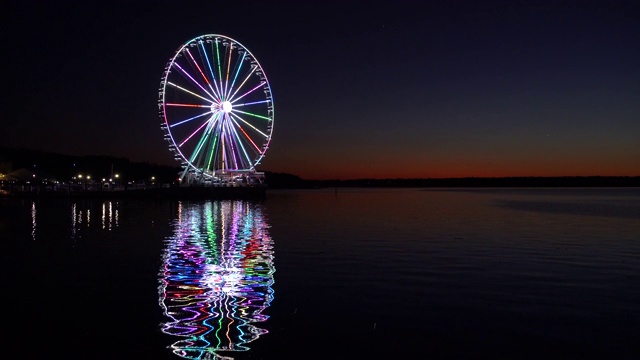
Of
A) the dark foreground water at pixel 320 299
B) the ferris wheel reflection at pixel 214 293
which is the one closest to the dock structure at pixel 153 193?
the dark foreground water at pixel 320 299

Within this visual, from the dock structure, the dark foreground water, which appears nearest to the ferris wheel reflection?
the dark foreground water

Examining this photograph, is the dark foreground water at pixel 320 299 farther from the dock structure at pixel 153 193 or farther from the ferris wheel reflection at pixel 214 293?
the dock structure at pixel 153 193

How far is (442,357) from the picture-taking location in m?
8.84

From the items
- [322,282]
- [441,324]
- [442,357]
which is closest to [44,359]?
[442,357]

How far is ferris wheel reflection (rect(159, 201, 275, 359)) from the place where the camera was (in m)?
9.54

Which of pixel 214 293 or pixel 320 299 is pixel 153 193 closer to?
pixel 214 293

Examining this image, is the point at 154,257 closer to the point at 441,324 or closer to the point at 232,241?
the point at 232,241

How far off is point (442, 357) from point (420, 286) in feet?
18.8

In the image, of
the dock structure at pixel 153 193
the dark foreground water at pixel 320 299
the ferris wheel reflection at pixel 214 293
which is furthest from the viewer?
the dock structure at pixel 153 193

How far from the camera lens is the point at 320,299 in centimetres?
1302

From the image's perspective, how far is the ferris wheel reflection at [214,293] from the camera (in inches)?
376

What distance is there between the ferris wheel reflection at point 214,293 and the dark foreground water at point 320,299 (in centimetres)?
4

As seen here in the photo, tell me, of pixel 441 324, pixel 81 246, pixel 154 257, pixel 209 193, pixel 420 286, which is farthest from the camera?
pixel 209 193

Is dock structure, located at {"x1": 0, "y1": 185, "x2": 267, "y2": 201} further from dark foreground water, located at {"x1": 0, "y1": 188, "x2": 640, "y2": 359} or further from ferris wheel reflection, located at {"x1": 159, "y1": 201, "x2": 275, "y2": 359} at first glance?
ferris wheel reflection, located at {"x1": 159, "y1": 201, "x2": 275, "y2": 359}
